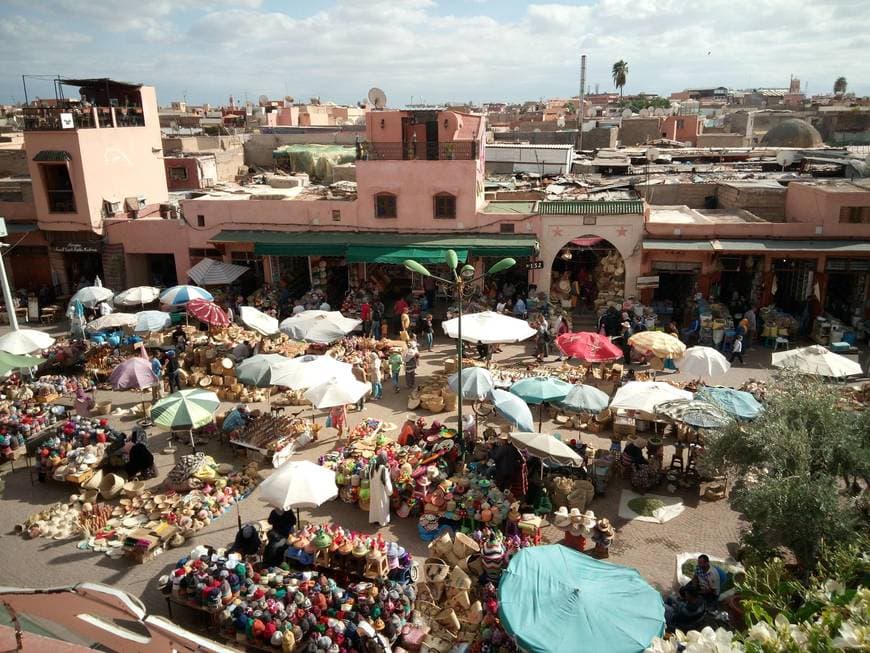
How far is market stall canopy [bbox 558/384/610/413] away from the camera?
13.5 meters

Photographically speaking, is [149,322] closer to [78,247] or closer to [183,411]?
[183,411]

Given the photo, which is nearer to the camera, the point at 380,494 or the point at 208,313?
the point at 380,494

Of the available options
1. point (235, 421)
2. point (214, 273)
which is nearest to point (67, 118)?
point (214, 273)

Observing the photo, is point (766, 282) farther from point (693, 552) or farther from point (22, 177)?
point (22, 177)

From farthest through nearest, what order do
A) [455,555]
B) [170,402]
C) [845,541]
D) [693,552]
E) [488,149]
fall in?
[488,149]
[170,402]
[693,552]
[455,555]
[845,541]

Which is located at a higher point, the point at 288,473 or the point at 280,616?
the point at 288,473

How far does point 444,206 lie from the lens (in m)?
23.5

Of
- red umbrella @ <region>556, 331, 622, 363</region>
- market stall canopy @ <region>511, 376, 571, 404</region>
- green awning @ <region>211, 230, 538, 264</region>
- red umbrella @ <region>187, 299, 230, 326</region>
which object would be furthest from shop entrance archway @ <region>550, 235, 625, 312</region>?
red umbrella @ <region>187, 299, 230, 326</region>

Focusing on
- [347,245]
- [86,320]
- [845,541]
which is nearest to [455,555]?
[845,541]

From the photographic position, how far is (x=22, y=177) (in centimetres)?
3212

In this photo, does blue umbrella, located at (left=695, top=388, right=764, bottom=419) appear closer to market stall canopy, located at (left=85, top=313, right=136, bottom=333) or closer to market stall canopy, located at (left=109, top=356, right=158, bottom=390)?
market stall canopy, located at (left=109, top=356, right=158, bottom=390)

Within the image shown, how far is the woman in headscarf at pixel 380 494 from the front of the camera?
12.0 metres

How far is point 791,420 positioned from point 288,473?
8.00 metres

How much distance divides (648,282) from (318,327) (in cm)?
1158
